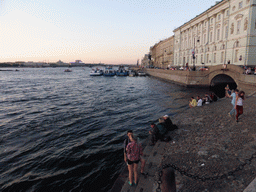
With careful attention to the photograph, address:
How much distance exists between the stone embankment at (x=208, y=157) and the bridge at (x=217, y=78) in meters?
12.8

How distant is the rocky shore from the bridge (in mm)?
12098

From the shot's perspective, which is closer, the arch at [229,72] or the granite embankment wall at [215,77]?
the granite embankment wall at [215,77]

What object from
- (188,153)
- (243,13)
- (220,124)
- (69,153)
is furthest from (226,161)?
(243,13)

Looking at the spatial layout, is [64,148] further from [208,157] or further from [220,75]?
[220,75]

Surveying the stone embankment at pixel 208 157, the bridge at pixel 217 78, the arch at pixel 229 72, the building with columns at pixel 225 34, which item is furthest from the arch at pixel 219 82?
the stone embankment at pixel 208 157

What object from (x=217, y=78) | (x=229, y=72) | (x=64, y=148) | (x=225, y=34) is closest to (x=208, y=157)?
(x=64, y=148)

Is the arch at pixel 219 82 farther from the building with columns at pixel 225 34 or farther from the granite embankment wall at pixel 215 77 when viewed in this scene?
the building with columns at pixel 225 34

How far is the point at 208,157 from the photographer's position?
20.8 feet

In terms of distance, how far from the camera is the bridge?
20.6m

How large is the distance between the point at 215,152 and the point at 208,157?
21.4 inches

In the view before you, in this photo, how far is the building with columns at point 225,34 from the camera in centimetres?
3172

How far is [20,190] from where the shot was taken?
6609 mm

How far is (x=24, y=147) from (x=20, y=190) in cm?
387

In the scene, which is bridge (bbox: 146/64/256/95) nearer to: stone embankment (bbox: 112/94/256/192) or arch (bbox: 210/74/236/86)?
arch (bbox: 210/74/236/86)
